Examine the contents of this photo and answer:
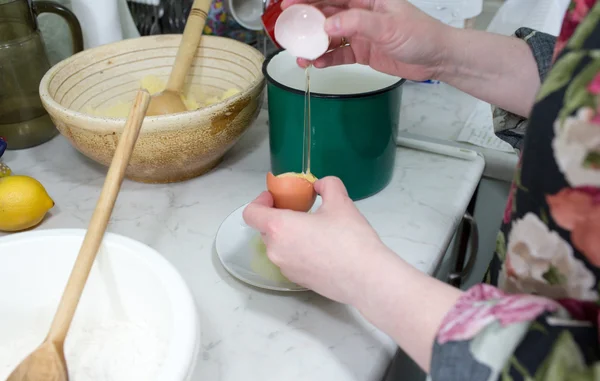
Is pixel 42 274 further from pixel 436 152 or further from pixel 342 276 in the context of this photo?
pixel 436 152

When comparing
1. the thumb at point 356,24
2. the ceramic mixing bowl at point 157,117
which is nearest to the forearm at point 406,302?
the thumb at point 356,24

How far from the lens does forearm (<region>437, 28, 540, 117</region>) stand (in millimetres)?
631

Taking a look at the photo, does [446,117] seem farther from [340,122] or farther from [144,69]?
[144,69]

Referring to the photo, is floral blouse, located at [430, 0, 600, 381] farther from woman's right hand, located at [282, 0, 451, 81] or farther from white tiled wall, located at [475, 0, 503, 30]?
white tiled wall, located at [475, 0, 503, 30]

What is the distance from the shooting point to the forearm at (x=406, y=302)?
382mm

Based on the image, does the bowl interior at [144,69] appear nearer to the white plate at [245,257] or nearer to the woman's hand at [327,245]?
the white plate at [245,257]

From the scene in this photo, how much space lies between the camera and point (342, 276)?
45cm

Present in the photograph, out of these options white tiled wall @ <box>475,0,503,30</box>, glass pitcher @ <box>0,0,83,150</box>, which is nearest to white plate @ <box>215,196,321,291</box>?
glass pitcher @ <box>0,0,83,150</box>

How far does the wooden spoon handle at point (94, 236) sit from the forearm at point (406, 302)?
258mm

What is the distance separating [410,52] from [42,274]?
48 centimetres

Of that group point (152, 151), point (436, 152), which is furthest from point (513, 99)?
point (152, 151)

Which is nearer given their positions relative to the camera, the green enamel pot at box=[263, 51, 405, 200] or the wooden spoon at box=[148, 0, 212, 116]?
the green enamel pot at box=[263, 51, 405, 200]

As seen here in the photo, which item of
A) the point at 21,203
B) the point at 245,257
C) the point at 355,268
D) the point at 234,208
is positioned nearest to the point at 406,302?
the point at 355,268

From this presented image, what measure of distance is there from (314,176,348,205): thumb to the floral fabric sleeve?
0.18m
